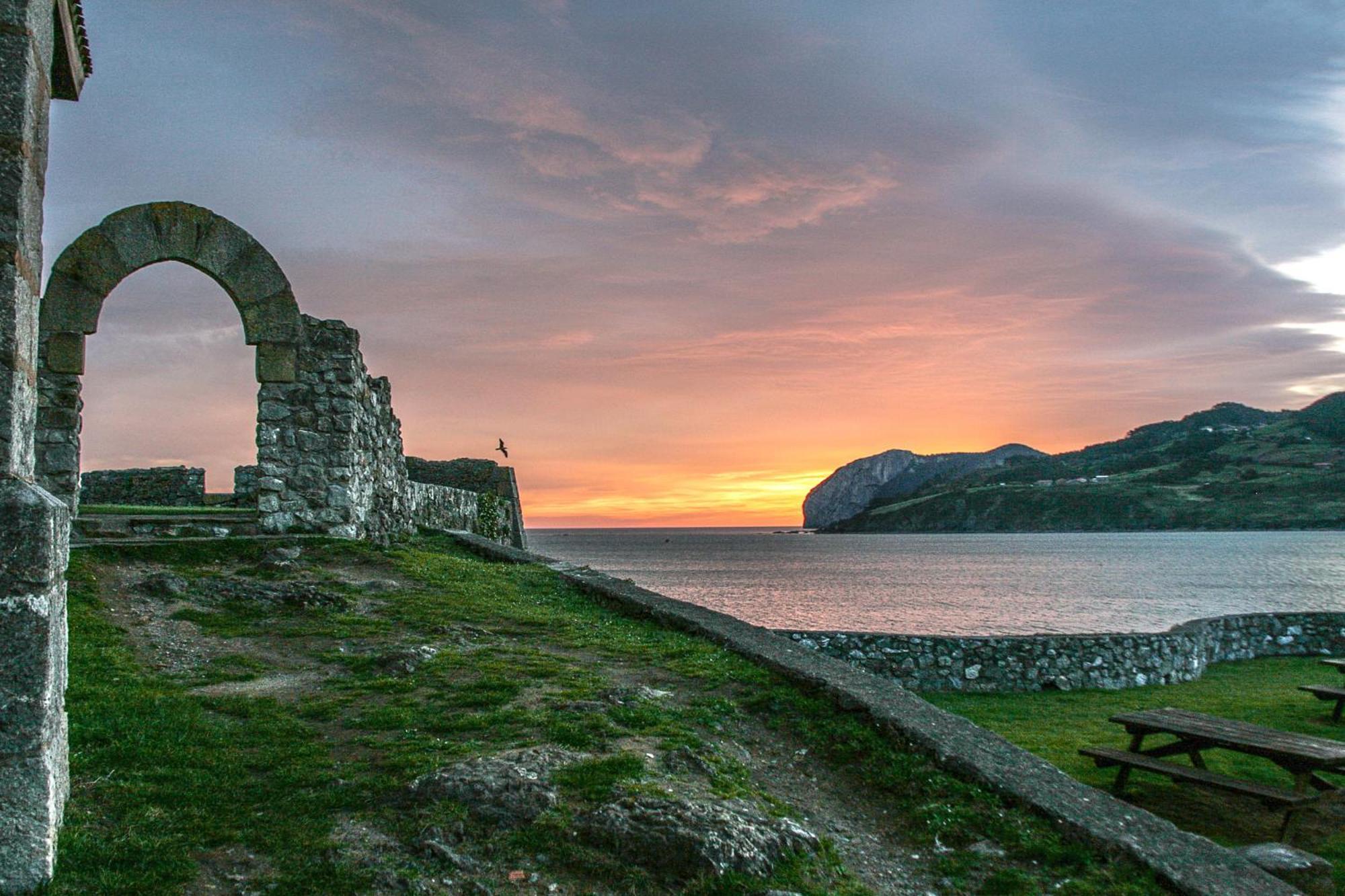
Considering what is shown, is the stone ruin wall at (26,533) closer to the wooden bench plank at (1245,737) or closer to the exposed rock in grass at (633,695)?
the exposed rock in grass at (633,695)

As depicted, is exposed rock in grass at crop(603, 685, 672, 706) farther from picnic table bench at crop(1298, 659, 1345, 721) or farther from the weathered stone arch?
picnic table bench at crop(1298, 659, 1345, 721)

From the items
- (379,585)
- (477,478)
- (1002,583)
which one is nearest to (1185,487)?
(1002,583)

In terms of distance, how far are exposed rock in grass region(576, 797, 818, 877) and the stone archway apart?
10.3m

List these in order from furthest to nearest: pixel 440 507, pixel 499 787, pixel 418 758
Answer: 1. pixel 440 507
2. pixel 418 758
3. pixel 499 787

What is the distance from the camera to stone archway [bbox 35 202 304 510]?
11.8m

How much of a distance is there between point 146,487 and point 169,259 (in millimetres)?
10565

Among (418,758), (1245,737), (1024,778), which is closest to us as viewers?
(418,758)

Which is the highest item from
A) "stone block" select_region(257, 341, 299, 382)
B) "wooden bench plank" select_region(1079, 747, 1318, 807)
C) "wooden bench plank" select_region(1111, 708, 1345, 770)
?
"stone block" select_region(257, 341, 299, 382)

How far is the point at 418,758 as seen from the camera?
4.90 m

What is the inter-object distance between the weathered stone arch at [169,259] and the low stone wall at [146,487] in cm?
928

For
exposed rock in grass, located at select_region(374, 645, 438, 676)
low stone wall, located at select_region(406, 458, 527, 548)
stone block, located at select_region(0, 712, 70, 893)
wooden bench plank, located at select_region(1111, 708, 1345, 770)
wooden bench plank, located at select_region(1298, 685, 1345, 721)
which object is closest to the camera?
stone block, located at select_region(0, 712, 70, 893)

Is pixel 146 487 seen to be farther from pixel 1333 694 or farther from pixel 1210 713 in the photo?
pixel 1333 694

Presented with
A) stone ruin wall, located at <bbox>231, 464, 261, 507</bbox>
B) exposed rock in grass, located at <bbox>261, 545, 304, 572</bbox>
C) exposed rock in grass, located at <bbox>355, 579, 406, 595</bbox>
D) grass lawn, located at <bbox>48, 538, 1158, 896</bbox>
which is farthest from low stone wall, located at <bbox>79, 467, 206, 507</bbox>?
grass lawn, located at <bbox>48, 538, 1158, 896</bbox>

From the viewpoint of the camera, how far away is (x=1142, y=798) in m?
8.57
